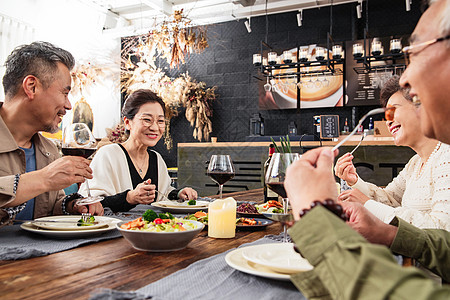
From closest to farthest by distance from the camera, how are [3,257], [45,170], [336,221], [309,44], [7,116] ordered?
[336,221] < [3,257] < [45,170] < [7,116] < [309,44]

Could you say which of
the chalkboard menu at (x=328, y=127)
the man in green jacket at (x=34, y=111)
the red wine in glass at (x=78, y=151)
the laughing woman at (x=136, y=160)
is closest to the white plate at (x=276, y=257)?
the red wine in glass at (x=78, y=151)

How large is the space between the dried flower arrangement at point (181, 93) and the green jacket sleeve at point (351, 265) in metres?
6.35

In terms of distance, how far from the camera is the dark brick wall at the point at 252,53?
20.6ft

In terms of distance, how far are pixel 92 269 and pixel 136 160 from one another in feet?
5.79

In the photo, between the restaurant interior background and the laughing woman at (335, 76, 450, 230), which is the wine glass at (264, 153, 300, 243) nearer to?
the laughing woman at (335, 76, 450, 230)

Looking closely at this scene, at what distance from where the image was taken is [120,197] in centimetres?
187

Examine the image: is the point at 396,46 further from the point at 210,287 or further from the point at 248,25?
the point at 210,287

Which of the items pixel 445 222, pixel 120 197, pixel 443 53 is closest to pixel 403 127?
pixel 445 222

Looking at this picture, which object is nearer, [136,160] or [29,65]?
[29,65]

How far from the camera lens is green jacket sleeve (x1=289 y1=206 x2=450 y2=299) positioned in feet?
1.71

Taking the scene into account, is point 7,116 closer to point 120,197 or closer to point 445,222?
point 120,197

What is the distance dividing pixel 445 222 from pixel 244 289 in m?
0.89

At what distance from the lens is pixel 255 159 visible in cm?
564

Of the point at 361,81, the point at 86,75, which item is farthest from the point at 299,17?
the point at 86,75
